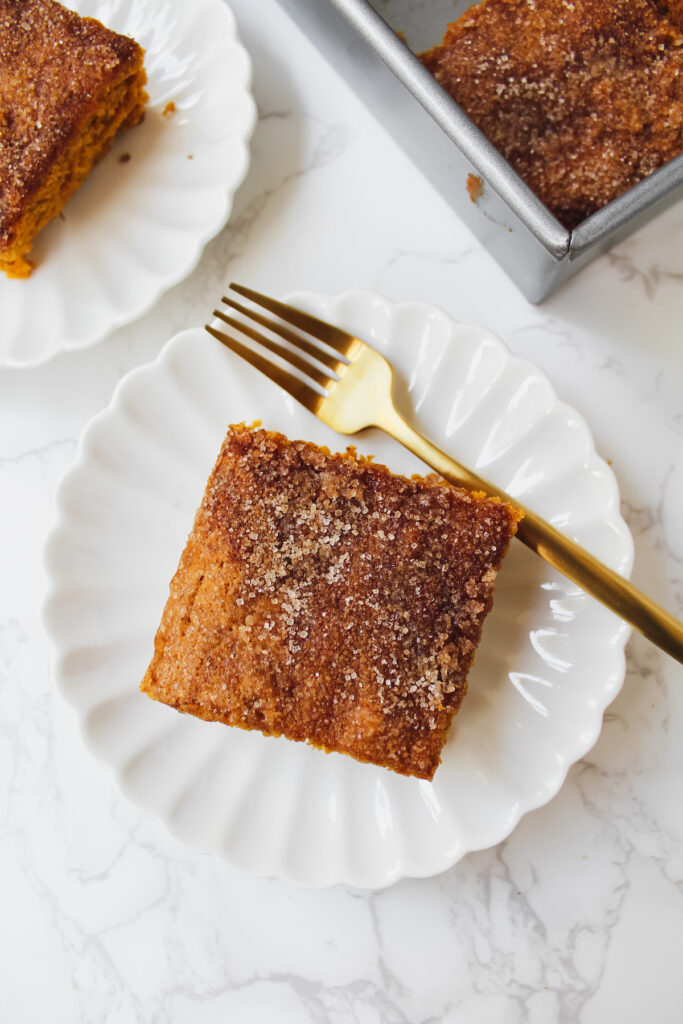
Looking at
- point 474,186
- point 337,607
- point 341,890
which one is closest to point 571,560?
point 337,607

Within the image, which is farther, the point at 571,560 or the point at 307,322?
the point at 307,322

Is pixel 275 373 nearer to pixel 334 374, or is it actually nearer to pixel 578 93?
pixel 334 374

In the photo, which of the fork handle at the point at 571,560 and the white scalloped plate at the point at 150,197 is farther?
the white scalloped plate at the point at 150,197

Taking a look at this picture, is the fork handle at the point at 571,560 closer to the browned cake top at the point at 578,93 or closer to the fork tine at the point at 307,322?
the fork tine at the point at 307,322

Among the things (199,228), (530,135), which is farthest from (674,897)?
(199,228)

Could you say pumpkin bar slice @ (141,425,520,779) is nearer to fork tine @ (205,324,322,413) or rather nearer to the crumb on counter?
fork tine @ (205,324,322,413)

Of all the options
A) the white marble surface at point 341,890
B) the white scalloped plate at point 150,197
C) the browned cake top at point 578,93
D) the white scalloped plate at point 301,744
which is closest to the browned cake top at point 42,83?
the white scalloped plate at point 150,197
